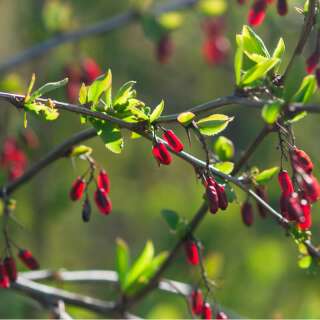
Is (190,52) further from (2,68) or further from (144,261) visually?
(144,261)

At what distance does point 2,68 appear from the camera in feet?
12.3

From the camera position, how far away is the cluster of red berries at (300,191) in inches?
76.4

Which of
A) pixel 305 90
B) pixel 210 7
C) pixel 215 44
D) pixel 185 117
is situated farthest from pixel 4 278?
pixel 215 44

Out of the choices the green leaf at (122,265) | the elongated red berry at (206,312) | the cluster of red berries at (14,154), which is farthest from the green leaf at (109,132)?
the cluster of red berries at (14,154)

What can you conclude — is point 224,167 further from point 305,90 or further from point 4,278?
point 4,278

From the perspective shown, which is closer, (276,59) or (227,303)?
(276,59)

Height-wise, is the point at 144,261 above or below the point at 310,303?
above

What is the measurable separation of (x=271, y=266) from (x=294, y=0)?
2.21m

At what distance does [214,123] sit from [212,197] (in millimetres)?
211

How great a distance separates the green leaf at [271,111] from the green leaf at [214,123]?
25cm

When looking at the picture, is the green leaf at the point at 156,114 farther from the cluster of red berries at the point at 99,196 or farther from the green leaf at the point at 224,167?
the cluster of red berries at the point at 99,196

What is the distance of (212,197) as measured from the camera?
2.02 metres

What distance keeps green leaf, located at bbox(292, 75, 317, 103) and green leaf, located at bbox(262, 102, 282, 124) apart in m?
0.10

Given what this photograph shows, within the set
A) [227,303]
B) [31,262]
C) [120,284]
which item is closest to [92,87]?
[31,262]
